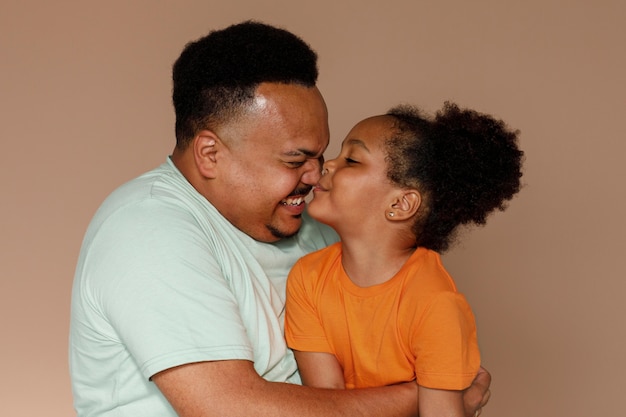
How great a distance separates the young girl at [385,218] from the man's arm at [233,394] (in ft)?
0.77

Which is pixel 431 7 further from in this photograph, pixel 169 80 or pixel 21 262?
pixel 21 262

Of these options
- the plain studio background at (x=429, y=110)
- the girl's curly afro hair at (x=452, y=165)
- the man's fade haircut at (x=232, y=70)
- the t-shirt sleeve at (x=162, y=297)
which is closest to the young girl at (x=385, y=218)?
the girl's curly afro hair at (x=452, y=165)

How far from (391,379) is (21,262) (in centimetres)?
205

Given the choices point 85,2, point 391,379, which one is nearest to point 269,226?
point 391,379

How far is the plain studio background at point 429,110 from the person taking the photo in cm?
324

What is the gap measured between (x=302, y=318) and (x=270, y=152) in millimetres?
388

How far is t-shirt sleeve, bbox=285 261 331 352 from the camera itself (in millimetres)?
2021

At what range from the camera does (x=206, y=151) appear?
2049 millimetres

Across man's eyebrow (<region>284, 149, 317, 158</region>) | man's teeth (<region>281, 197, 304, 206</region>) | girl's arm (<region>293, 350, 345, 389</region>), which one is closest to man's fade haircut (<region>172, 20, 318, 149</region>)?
man's eyebrow (<region>284, 149, 317, 158</region>)

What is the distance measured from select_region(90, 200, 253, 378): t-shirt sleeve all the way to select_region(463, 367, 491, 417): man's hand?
1.70 ft

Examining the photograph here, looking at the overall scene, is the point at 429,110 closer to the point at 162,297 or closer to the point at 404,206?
the point at 404,206

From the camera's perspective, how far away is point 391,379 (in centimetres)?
196

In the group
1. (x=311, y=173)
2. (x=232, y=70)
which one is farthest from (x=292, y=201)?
(x=232, y=70)

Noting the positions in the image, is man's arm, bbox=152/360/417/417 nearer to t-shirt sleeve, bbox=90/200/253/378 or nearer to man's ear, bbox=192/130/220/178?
t-shirt sleeve, bbox=90/200/253/378
